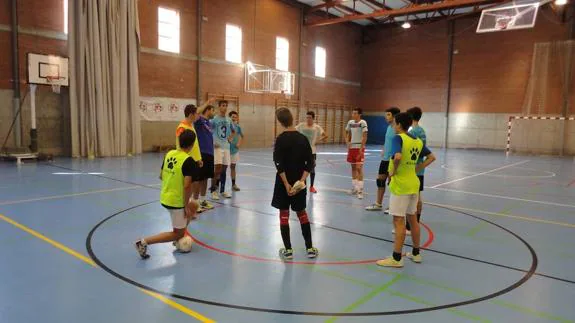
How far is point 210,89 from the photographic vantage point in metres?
20.5

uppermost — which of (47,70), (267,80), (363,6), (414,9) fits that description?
(363,6)

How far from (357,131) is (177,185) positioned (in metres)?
5.24

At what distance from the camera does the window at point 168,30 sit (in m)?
18.3

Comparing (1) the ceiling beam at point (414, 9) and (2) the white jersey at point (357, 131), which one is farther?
(1) the ceiling beam at point (414, 9)

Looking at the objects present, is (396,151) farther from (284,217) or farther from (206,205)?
(206,205)

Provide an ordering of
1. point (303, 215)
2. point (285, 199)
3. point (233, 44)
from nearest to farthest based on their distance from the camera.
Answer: point (285, 199), point (303, 215), point (233, 44)

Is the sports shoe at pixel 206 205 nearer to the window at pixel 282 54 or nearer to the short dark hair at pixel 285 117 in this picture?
the short dark hair at pixel 285 117

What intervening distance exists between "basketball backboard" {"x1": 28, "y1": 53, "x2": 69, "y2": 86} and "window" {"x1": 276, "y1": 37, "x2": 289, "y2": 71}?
39.6 ft

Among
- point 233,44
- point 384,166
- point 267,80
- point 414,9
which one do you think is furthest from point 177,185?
point 414,9

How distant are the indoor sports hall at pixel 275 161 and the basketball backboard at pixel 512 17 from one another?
0.07m

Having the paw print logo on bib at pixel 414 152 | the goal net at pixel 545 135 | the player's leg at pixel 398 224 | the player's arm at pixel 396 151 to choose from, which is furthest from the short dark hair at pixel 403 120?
the goal net at pixel 545 135

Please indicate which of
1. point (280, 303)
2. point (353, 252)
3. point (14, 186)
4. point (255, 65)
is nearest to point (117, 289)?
point (280, 303)

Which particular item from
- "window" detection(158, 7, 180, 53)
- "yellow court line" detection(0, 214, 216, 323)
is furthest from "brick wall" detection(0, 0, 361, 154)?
"yellow court line" detection(0, 214, 216, 323)

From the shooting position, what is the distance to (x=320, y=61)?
27.1 metres
